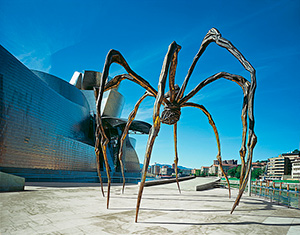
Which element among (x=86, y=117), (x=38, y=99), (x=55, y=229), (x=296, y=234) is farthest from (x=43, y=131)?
(x=296, y=234)

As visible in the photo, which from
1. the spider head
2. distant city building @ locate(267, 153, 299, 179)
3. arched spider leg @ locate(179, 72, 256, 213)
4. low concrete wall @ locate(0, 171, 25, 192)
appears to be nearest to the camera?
arched spider leg @ locate(179, 72, 256, 213)

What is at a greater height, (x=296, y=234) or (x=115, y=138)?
(x=115, y=138)

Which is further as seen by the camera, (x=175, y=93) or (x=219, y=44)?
(x=175, y=93)

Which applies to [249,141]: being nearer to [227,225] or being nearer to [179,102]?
[227,225]

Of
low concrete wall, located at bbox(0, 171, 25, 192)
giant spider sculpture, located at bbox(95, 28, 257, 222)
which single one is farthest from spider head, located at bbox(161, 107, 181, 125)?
low concrete wall, located at bbox(0, 171, 25, 192)

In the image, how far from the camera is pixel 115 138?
5131cm

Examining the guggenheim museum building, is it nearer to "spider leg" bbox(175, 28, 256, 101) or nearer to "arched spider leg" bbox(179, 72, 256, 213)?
"spider leg" bbox(175, 28, 256, 101)

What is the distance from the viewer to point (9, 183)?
9.76 meters

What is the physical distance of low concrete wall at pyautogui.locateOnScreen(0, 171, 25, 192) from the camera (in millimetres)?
9461

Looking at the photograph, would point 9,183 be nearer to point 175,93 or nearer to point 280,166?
point 175,93

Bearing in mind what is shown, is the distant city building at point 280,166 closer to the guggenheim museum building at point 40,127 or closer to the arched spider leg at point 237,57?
the guggenheim museum building at point 40,127

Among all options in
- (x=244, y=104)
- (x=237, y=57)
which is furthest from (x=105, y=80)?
(x=244, y=104)

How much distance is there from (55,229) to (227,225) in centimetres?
318

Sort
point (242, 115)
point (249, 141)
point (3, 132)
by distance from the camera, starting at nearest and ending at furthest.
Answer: point (249, 141), point (242, 115), point (3, 132)
